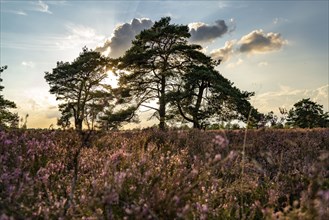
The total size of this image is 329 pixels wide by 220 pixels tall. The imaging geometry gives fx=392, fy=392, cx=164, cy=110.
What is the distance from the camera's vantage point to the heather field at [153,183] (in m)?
2.28

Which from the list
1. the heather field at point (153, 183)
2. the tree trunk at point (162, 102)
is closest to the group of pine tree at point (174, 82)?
the tree trunk at point (162, 102)

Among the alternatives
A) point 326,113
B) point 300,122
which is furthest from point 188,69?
point 326,113

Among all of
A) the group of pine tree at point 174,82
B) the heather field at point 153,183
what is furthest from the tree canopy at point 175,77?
the heather field at point 153,183

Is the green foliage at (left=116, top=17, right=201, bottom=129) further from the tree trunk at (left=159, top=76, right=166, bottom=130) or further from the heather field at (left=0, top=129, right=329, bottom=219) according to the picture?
the heather field at (left=0, top=129, right=329, bottom=219)

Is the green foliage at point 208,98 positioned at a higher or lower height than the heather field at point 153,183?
higher

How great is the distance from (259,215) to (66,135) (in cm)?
365

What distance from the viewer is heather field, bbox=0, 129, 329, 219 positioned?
2.28 meters

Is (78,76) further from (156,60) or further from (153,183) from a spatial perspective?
(153,183)

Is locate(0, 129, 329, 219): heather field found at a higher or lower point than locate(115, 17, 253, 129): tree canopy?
lower

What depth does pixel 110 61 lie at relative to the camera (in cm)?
4219

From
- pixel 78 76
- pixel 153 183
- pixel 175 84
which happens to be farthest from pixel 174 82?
pixel 153 183

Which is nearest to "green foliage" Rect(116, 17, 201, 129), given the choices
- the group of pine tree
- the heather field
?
the group of pine tree

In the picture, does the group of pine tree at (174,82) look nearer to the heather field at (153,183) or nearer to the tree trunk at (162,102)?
the tree trunk at (162,102)

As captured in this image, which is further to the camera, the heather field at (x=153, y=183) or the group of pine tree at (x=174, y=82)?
the group of pine tree at (x=174, y=82)
